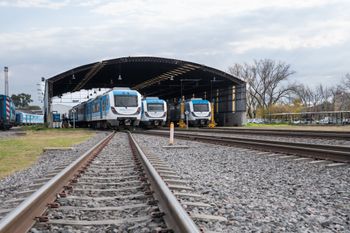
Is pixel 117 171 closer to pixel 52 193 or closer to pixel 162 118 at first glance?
pixel 52 193

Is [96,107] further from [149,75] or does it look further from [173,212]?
[173,212]

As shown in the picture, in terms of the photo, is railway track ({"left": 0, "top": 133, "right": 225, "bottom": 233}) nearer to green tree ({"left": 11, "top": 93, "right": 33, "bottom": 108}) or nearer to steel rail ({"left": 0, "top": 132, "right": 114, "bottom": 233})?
steel rail ({"left": 0, "top": 132, "right": 114, "bottom": 233})

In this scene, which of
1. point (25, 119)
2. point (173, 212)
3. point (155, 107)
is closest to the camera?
point (173, 212)

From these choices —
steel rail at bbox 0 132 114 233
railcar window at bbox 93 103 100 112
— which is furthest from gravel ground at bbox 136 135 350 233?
railcar window at bbox 93 103 100 112

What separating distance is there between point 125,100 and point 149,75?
62.8 feet

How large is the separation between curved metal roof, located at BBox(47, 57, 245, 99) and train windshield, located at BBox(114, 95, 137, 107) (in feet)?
26.2

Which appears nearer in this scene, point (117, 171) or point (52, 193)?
point (52, 193)

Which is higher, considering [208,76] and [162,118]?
A: [208,76]

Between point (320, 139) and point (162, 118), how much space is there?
23871mm

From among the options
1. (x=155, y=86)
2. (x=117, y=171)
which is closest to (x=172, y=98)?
(x=155, y=86)

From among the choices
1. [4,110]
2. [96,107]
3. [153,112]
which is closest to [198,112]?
[153,112]

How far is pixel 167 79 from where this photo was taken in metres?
53.9

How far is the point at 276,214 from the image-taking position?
15.9 ft

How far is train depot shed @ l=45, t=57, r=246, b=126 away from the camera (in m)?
42.8
